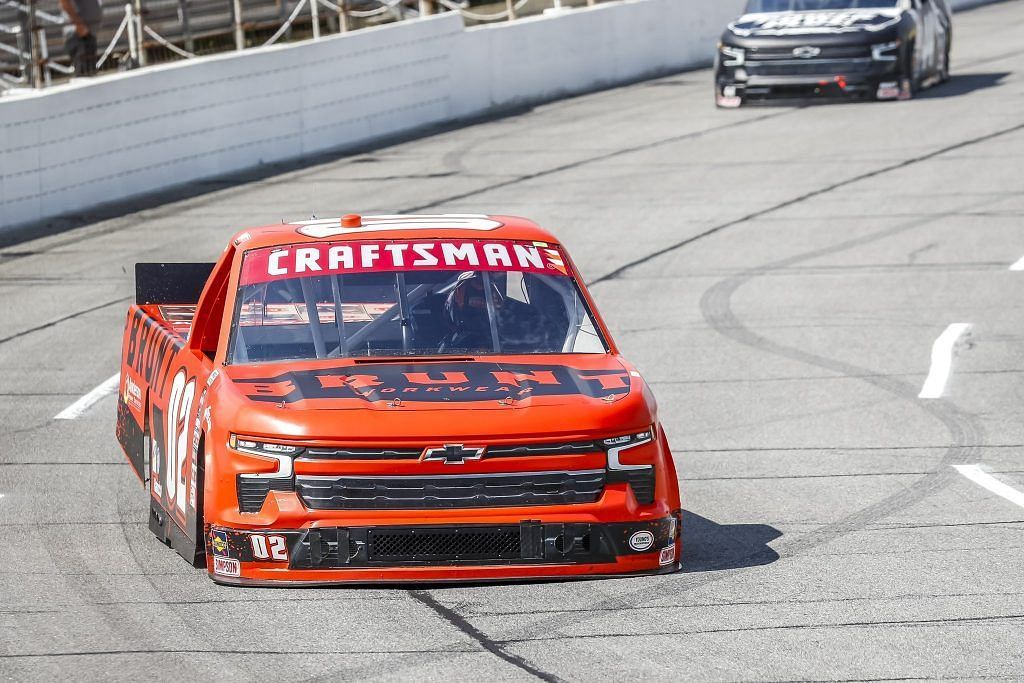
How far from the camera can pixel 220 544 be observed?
265 inches

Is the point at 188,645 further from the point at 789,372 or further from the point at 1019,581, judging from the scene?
the point at 789,372

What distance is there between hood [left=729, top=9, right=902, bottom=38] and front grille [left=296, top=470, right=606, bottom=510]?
1657 cm

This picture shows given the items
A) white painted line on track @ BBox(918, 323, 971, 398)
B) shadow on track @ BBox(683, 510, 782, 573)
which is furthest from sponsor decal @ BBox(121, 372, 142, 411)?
white painted line on track @ BBox(918, 323, 971, 398)

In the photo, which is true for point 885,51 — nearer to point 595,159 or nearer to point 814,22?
point 814,22

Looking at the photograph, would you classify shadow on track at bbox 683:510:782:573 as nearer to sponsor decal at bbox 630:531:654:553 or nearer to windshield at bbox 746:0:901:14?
sponsor decal at bbox 630:531:654:553

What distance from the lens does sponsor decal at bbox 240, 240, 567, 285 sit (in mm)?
7645

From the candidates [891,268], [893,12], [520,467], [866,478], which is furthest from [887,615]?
[893,12]

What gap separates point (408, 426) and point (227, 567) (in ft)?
2.98

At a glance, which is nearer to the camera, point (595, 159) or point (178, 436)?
point (178, 436)

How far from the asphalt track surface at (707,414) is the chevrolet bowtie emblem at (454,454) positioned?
0.55 metres

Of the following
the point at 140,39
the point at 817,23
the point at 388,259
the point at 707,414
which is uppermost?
the point at 388,259

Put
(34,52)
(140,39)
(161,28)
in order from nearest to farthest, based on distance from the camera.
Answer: (34,52) → (140,39) → (161,28)

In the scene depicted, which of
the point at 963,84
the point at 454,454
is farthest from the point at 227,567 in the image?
the point at 963,84

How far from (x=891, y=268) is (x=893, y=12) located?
911cm
